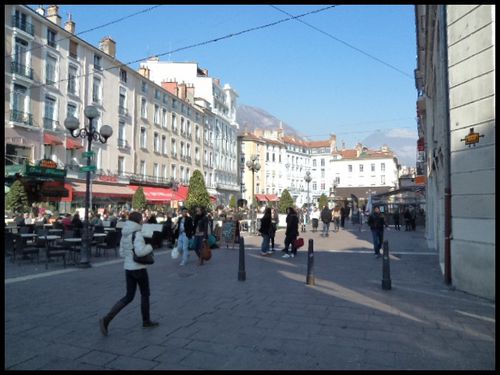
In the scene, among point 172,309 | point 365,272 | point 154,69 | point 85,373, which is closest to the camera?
point 85,373

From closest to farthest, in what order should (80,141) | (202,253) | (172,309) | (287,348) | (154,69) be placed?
(287,348), (172,309), (202,253), (80,141), (154,69)

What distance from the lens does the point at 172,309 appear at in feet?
21.8

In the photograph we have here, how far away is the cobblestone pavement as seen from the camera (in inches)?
176

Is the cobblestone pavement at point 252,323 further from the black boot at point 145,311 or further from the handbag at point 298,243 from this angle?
the handbag at point 298,243

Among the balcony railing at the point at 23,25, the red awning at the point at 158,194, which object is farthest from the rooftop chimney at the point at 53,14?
the red awning at the point at 158,194

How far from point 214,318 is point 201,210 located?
621 centimetres

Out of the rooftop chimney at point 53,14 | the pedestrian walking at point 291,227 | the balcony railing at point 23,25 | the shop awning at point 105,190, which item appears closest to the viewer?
the pedestrian walking at point 291,227

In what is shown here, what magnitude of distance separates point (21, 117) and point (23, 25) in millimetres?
6328

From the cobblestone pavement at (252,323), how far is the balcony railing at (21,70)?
21893mm

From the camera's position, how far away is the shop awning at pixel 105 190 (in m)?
32.6

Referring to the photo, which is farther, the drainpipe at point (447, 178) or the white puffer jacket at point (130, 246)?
the drainpipe at point (447, 178)

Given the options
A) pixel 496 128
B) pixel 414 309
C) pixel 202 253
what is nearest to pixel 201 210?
pixel 202 253

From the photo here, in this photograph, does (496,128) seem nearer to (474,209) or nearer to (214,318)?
(474,209)

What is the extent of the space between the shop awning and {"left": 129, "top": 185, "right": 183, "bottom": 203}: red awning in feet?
4.94
